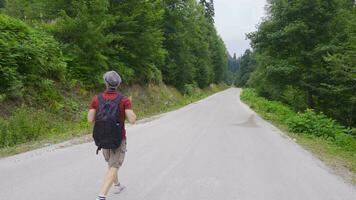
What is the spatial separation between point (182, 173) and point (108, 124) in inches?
112

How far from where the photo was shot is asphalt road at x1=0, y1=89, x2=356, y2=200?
6.30m

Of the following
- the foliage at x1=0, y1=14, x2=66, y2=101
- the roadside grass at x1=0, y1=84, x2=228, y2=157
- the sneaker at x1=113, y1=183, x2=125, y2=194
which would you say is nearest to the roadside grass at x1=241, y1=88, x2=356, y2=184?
the sneaker at x1=113, y1=183, x2=125, y2=194

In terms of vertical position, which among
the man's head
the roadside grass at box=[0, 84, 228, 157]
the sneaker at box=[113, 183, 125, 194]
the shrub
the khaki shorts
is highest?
the man's head

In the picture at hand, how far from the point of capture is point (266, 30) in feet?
78.2

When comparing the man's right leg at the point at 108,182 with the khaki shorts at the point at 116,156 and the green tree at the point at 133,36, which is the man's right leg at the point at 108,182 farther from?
the green tree at the point at 133,36

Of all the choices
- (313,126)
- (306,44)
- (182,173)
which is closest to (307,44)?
(306,44)

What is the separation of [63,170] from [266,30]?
18.7 meters

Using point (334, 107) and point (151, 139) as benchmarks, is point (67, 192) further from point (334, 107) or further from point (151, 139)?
point (334, 107)

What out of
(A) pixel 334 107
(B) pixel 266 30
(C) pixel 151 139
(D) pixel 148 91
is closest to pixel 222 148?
(C) pixel 151 139

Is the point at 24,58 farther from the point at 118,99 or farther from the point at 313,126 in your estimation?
the point at 313,126

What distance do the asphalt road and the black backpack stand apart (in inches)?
41.0

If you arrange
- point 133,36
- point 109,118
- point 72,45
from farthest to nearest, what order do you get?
point 133,36, point 72,45, point 109,118

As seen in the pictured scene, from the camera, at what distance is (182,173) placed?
25.6 feet

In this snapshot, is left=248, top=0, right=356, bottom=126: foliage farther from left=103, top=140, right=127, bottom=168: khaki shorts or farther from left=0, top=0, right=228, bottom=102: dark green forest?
left=103, top=140, right=127, bottom=168: khaki shorts
